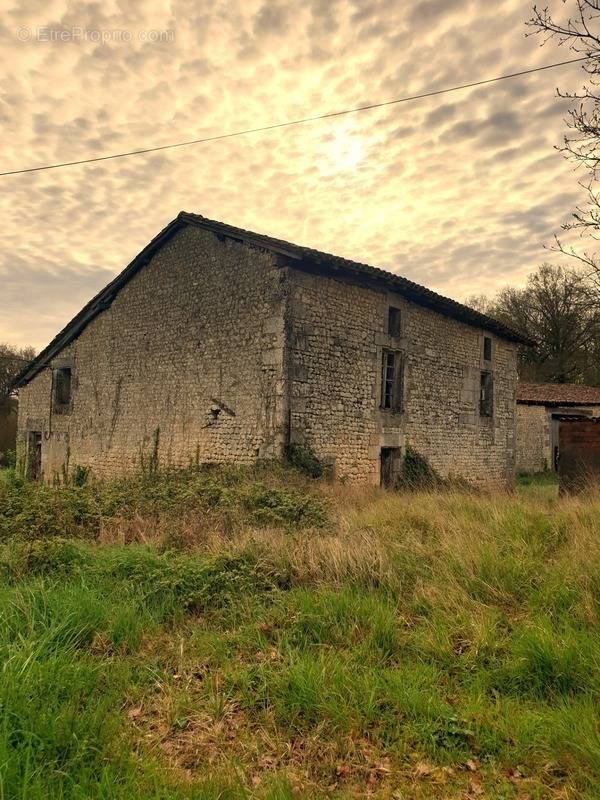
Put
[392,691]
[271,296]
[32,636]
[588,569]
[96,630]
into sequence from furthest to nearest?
[271,296], [588,569], [96,630], [32,636], [392,691]

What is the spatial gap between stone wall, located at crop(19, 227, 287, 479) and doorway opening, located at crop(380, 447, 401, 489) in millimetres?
3637

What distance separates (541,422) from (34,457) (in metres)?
19.7

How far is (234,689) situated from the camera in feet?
11.3

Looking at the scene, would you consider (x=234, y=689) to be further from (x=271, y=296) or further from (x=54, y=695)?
(x=271, y=296)

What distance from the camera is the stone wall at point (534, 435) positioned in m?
22.6

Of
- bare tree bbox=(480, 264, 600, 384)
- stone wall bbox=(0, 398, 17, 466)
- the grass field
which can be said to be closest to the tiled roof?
bare tree bbox=(480, 264, 600, 384)

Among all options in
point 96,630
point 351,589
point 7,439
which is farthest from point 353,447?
point 7,439

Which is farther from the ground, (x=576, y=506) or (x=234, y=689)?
(x=576, y=506)

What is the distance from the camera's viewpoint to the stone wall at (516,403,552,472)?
22.6 meters

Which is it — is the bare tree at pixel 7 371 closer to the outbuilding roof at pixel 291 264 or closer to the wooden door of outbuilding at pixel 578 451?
the outbuilding roof at pixel 291 264

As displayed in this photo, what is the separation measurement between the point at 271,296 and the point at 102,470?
24.4ft

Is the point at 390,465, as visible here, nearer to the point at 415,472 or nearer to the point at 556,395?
the point at 415,472

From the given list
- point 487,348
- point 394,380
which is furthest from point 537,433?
point 394,380

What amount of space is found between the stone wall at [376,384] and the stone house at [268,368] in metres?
0.03
